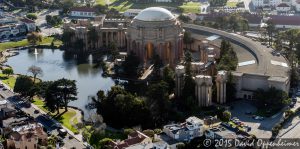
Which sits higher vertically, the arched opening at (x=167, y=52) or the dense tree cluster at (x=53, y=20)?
the dense tree cluster at (x=53, y=20)

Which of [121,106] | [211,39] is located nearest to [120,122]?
[121,106]

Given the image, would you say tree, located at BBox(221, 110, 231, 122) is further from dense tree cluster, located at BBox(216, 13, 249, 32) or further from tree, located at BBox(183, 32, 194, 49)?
dense tree cluster, located at BBox(216, 13, 249, 32)

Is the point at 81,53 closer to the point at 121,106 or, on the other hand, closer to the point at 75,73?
the point at 75,73

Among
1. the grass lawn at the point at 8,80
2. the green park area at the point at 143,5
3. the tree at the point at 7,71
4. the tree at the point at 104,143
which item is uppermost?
the green park area at the point at 143,5

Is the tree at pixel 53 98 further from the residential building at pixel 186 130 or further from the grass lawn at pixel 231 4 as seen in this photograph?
the grass lawn at pixel 231 4

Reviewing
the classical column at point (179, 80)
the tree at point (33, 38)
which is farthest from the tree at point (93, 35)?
the classical column at point (179, 80)

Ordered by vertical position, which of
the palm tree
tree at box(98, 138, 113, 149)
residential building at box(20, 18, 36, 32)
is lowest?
tree at box(98, 138, 113, 149)

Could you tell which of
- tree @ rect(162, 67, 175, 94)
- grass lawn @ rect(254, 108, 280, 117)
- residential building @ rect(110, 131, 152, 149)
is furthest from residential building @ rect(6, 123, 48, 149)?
grass lawn @ rect(254, 108, 280, 117)
